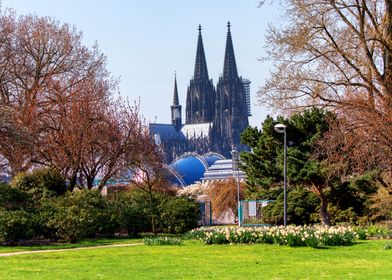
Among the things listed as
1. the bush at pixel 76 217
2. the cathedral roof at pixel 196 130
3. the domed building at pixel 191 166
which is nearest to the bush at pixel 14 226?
the bush at pixel 76 217

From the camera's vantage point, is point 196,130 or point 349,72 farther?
point 196,130

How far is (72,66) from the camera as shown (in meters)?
40.8

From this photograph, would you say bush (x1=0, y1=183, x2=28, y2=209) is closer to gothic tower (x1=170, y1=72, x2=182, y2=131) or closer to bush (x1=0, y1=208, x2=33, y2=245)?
bush (x1=0, y1=208, x2=33, y2=245)

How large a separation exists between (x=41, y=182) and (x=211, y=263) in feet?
57.3

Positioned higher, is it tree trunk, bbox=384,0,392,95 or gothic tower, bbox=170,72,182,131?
gothic tower, bbox=170,72,182,131

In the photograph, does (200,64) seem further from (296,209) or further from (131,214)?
(131,214)

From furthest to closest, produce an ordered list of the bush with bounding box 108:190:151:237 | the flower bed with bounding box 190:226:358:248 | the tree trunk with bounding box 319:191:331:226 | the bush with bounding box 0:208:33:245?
the tree trunk with bounding box 319:191:331:226 < the bush with bounding box 108:190:151:237 < the bush with bounding box 0:208:33:245 < the flower bed with bounding box 190:226:358:248

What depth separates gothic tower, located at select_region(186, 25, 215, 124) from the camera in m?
177

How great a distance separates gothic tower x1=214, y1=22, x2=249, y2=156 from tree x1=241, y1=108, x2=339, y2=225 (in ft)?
438

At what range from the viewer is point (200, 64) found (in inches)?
6998

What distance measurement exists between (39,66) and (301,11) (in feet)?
68.9

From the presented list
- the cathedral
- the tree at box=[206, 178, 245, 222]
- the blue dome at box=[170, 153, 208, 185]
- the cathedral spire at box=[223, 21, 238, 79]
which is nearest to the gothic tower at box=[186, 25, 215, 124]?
the cathedral

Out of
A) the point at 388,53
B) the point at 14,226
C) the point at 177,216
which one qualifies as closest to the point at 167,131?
the point at 177,216

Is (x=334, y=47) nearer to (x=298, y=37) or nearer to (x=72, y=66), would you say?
(x=298, y=37)
